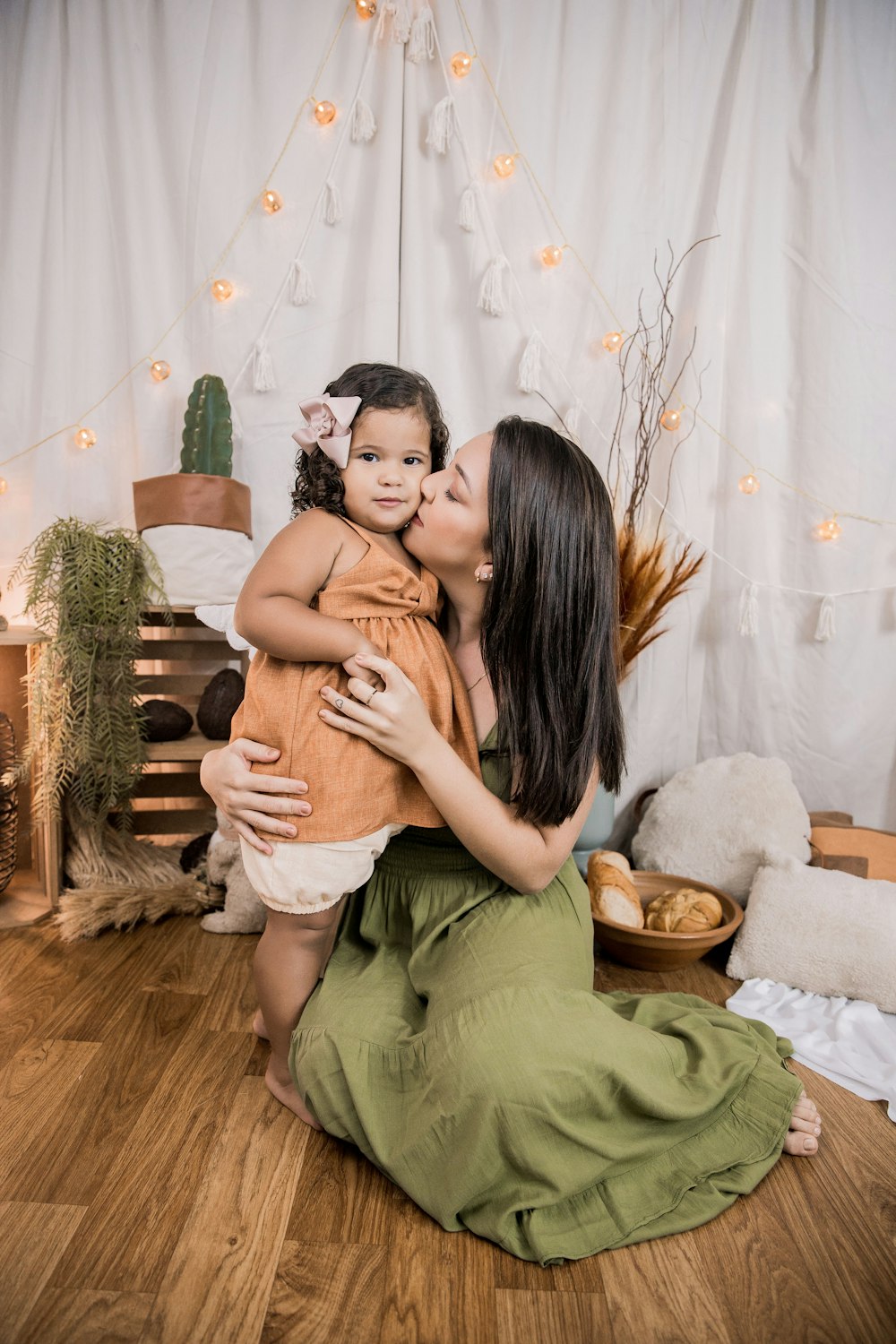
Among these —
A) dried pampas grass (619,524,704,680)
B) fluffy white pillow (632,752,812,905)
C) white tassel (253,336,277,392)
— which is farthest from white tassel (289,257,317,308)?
fluffy white pillow (632,752,812,905)

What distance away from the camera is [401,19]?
2207 millimetres

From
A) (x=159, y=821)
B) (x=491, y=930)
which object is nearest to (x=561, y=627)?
(x=491, y=930)

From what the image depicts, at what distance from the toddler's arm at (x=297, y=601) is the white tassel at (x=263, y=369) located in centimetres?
115

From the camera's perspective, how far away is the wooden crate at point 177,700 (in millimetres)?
2363

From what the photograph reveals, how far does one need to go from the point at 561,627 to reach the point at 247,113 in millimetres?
1808

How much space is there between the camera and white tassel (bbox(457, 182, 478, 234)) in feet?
7.30

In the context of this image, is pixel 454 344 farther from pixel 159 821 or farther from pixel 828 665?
pixel 159 821

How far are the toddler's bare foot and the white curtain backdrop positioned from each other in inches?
56.7

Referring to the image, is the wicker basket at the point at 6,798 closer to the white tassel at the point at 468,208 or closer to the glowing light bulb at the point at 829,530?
the white tassel at the point at 468,208

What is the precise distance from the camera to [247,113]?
7.39 feet

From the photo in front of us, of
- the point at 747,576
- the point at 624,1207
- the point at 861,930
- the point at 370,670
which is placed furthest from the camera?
the point at 747,576

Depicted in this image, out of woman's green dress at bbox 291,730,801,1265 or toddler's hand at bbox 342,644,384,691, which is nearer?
woman's green dress at bbox 291,730,801,1265

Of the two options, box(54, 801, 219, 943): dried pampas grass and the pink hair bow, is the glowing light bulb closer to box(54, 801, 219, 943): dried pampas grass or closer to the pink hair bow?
the pink hair bow

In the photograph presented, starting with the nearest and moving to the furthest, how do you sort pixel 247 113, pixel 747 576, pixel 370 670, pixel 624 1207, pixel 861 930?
pixel 624 1207 → pixel 370 670 → pixel 861 930 → pixel 247 113 → pixel 747 576
